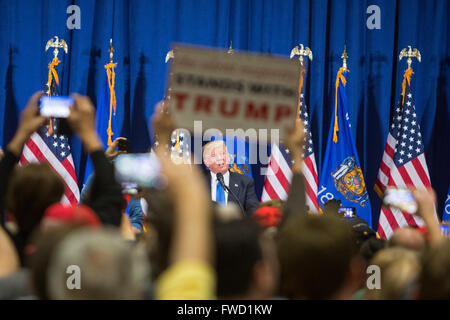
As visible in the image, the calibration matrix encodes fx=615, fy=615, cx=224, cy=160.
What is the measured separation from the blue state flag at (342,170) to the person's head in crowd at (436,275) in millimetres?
4802

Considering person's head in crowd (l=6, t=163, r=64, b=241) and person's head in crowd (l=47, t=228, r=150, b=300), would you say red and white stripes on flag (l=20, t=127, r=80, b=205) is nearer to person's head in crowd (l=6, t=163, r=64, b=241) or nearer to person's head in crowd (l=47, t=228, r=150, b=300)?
person's head in crowd (l=6, t=163, r=64, b=241)

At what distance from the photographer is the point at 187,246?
52.2 inches

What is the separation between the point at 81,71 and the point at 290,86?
15.4 feet

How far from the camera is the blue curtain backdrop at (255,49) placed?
6.70m

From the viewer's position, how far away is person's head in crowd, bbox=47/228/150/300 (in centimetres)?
121

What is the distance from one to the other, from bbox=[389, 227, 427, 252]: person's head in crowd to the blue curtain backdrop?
4.45 meters

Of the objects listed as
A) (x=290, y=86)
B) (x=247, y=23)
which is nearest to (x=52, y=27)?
(x=247, y=23)

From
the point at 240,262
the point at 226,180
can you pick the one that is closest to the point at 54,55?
the point at 226,180

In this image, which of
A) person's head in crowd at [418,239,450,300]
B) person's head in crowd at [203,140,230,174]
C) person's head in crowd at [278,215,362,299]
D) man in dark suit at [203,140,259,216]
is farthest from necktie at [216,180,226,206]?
person's head in crowd at [418,239,450,300]

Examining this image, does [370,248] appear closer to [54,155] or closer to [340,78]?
[54,155]

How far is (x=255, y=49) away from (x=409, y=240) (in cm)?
497

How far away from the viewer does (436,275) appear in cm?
146

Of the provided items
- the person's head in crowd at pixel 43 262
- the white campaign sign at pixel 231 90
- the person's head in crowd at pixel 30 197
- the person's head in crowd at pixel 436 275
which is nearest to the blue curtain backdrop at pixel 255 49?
the white campaign sign at pixel 231 90
